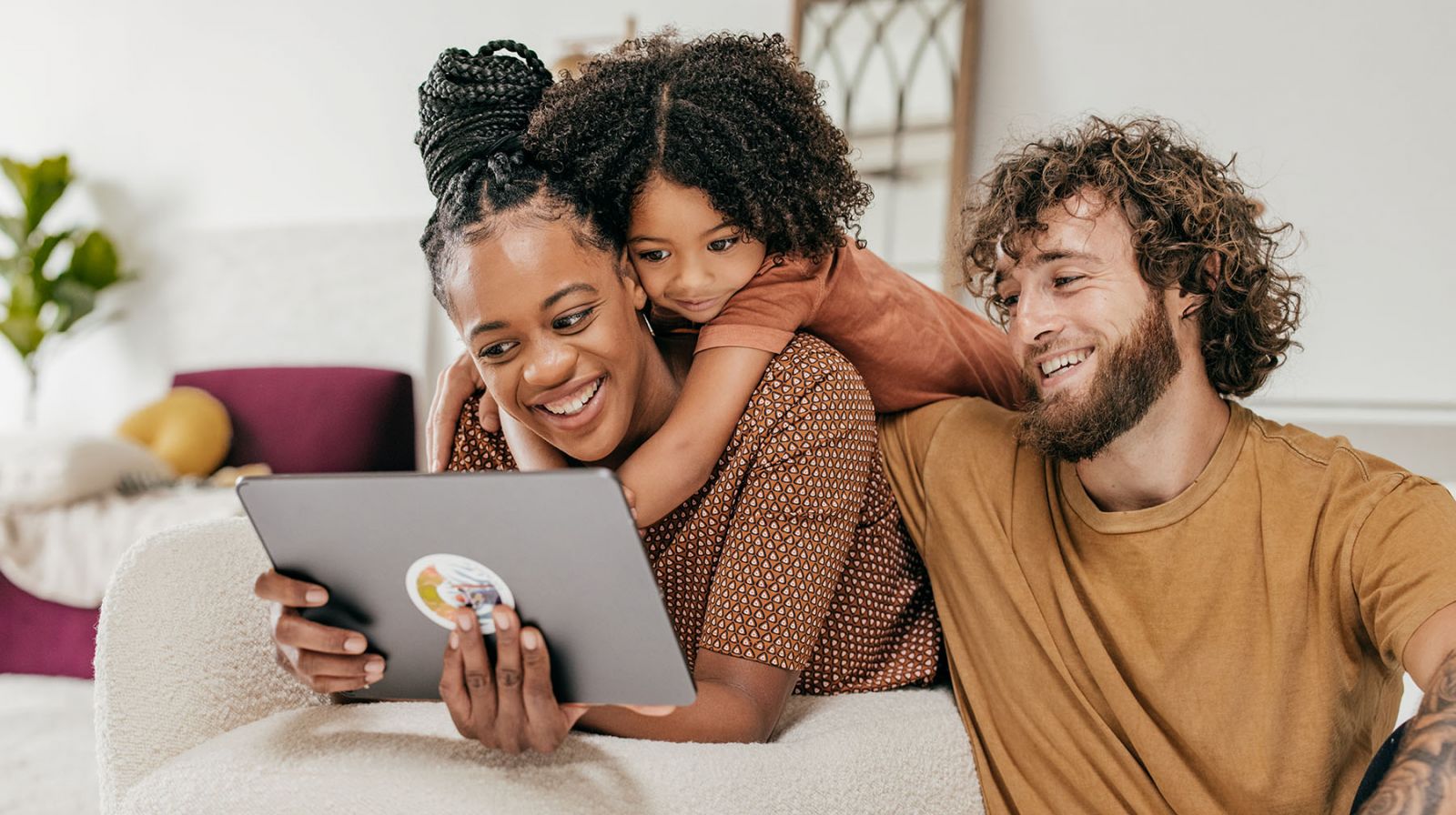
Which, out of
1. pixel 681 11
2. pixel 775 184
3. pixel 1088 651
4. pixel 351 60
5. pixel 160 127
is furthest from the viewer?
pixel 160 127

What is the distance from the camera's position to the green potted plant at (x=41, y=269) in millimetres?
4375

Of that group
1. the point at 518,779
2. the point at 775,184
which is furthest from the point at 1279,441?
the point at 518,779

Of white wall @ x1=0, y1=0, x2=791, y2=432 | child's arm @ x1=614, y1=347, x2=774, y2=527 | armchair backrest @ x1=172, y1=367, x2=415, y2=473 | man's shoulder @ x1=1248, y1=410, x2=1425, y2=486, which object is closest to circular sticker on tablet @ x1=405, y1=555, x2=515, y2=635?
child's arm @ x1=614, y1=347, x2=774, y2=527

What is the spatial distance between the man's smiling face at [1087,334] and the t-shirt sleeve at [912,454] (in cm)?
18

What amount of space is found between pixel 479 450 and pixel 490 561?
0.63 meters

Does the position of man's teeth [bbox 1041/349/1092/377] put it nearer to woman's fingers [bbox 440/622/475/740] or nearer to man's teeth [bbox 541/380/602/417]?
man's teeth [bbox 541/380/602/417]

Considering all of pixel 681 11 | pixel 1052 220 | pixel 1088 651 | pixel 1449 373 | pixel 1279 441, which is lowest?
pixel 1449 373

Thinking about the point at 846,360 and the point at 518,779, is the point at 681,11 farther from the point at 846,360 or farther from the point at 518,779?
the point at 518,779

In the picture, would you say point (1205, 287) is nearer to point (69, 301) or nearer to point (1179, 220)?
point (1179, 220)

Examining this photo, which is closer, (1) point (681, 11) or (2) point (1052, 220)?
(2) point (1052, 220)

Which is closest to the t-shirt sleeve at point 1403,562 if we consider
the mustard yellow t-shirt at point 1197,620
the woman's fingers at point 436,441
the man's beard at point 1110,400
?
the mustard yellow t-shirt at point 1197,620

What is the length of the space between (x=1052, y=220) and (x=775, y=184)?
342mm

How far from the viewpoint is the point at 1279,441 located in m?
1.31

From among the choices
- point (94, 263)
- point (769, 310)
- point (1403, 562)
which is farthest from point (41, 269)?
point (1403, 562)
